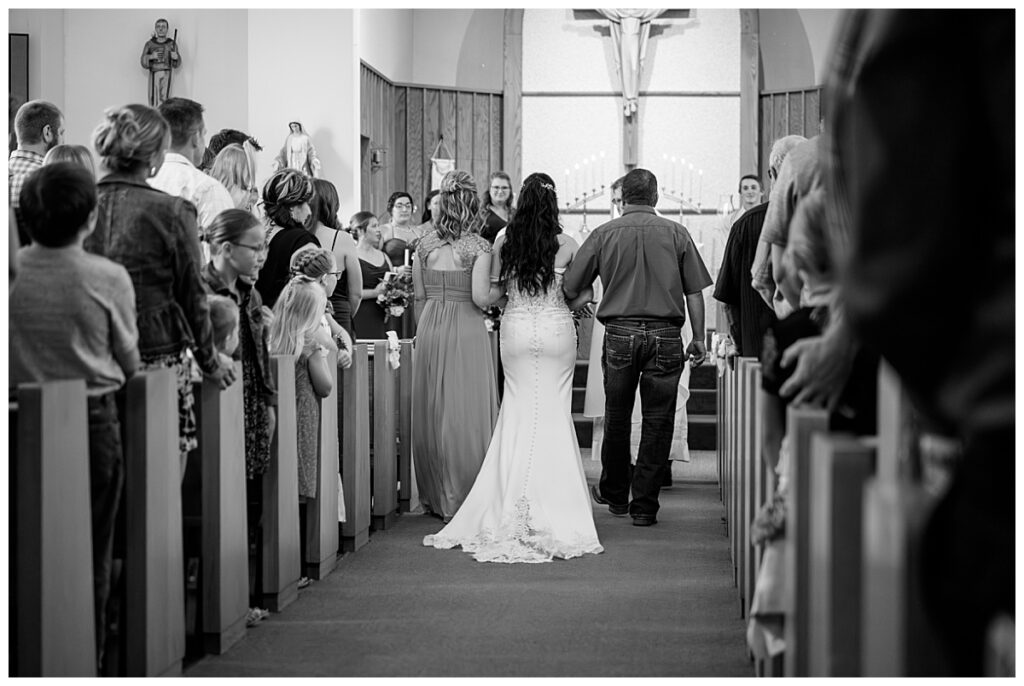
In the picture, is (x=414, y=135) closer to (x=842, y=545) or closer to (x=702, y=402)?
(x=702, y=402)

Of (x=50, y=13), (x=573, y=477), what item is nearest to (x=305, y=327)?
(x=573, y=477)

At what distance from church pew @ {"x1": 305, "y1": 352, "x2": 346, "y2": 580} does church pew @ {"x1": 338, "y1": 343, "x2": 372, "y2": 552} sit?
8.3 inches

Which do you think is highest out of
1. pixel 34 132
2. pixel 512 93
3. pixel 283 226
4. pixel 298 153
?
pixel 512 93

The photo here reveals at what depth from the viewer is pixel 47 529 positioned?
2.54m

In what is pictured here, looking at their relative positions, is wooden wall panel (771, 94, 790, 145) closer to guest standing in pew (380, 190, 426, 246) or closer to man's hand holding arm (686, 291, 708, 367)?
guest standing in pew (380, 190, 426, 246)

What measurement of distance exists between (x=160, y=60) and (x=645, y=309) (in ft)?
22.6

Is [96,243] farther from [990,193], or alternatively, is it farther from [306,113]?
[306,113]

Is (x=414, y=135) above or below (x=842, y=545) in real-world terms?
above

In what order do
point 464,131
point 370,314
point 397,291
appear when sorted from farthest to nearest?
point 464,131 → point 370,314 → point 397,291

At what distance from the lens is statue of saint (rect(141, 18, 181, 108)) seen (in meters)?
11.3

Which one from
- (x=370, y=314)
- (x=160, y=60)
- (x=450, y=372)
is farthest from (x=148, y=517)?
(x=160, y=60)

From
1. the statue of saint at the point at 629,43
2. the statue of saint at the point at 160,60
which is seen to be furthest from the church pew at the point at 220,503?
the statue of saint at the point at 629,43

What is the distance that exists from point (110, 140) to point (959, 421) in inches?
118

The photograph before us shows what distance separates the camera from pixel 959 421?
0.88m
